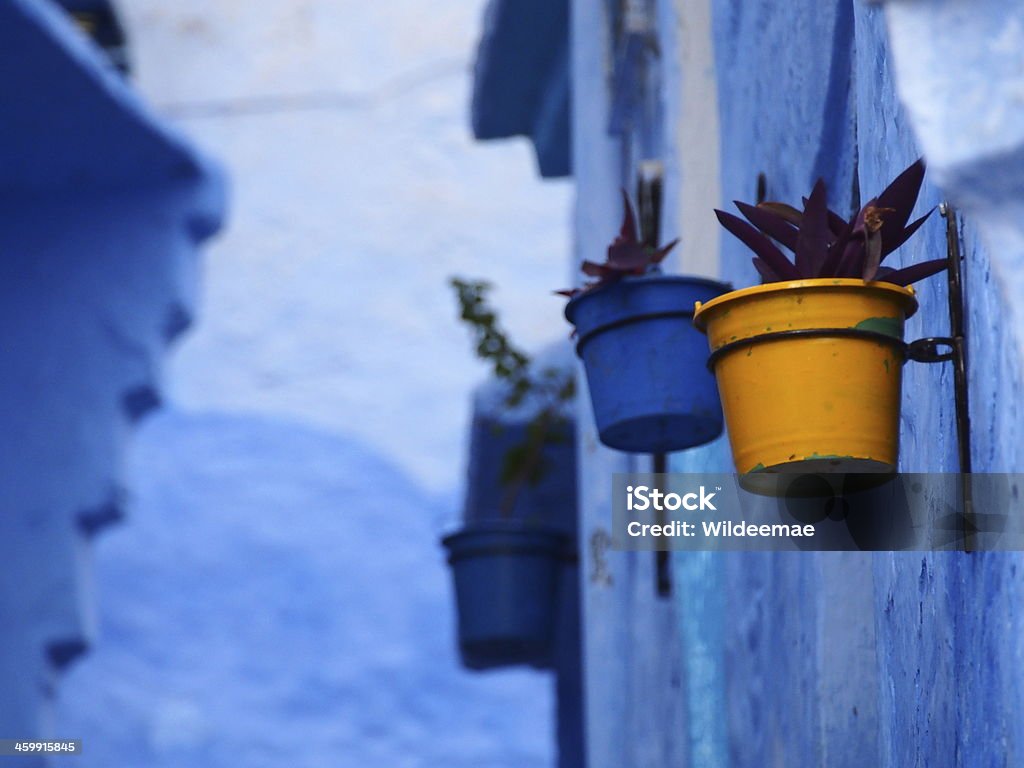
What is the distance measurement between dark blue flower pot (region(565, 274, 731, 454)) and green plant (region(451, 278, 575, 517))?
362cm

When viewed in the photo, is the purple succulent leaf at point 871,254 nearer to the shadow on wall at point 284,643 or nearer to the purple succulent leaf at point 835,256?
the purple succulent leaf at point 835,256

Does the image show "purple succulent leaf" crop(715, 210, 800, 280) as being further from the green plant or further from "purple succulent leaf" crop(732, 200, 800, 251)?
the green plant

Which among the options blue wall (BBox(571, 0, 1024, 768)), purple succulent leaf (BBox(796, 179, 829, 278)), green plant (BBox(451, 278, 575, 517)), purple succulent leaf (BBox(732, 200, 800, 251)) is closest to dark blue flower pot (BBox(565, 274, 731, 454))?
blue wall (BBox(571, 0, 1024, 768))

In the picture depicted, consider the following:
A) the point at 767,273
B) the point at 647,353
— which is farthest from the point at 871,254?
the point at 647,353

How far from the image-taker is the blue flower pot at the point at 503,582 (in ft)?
20.4

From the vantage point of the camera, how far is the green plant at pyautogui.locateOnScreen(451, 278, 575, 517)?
6605 mm

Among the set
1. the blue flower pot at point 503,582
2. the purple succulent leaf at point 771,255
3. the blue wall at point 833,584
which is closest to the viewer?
the blue wall at point 833,584

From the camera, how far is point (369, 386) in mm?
12375

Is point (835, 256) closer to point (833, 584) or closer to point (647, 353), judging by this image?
point (647, 353)

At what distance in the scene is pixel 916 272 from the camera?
1.79 m

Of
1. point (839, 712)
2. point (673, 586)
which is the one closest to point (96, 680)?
point (673, 586)

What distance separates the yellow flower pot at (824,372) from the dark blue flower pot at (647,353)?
2.92 feet

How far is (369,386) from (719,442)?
877 centimetres

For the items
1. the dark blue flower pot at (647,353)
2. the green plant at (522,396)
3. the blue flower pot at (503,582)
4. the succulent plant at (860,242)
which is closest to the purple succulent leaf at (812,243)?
the succulent plant at (860,242)
